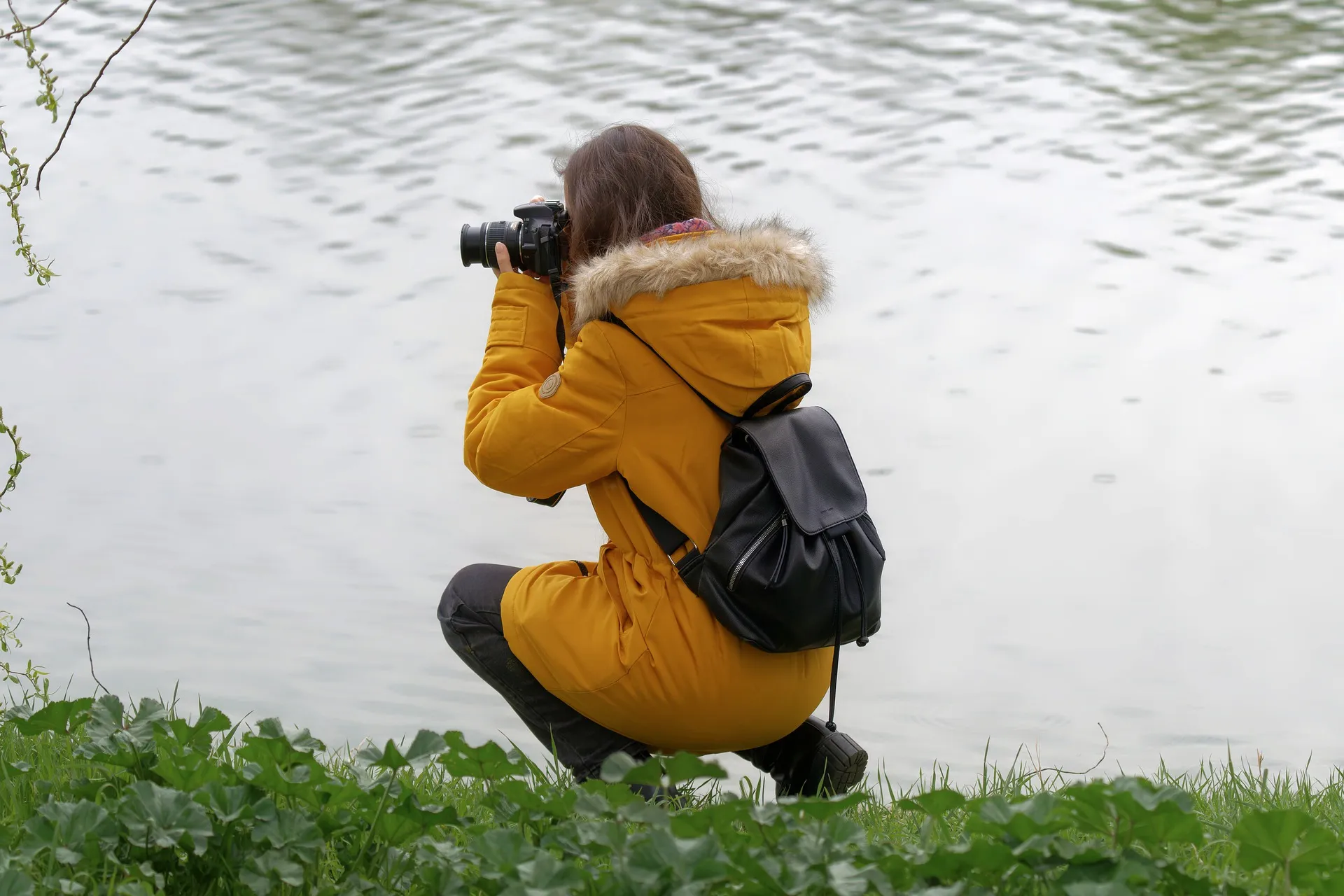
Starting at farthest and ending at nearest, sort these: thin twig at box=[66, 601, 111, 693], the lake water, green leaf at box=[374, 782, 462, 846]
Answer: the lake water < thin twig at box=[66, 601, 111, 693] < green leaf at box=[374, 782, 462, 846]

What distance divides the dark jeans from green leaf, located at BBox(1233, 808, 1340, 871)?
39.5 inches

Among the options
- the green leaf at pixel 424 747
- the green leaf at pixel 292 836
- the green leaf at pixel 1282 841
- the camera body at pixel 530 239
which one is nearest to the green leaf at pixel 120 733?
the green leaf at pixel 292 836

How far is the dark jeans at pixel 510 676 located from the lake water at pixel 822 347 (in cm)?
87

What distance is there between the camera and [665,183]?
211cm

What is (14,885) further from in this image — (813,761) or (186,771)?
(813,761)

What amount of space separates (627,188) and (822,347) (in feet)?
9.59

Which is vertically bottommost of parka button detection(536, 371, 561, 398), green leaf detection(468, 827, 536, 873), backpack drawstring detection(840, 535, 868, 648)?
backpack drawstring detection(840, 535, 868, 648)

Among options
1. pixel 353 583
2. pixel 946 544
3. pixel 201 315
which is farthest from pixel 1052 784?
pixel 201 315

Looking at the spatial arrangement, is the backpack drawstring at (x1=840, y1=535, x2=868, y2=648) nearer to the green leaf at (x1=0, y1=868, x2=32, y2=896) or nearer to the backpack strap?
the backpack strap

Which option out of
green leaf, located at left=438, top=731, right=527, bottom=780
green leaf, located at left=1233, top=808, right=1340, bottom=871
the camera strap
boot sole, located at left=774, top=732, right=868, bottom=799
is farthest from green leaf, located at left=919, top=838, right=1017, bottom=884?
the camera strap

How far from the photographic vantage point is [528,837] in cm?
159

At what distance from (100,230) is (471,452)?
453 cm

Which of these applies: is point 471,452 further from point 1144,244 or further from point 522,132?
point 522,132

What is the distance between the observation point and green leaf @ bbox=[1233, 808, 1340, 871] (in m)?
1.28
